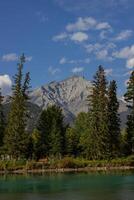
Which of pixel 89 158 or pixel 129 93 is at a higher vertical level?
pixel 129 93

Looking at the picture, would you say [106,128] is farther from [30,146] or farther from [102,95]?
[30,146]

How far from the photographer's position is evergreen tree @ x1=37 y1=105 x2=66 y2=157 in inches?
3964

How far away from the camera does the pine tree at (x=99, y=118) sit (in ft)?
294

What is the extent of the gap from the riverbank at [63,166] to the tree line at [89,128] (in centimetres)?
588

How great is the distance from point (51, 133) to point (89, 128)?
979cm

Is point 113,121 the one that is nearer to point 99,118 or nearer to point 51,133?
point 99,118

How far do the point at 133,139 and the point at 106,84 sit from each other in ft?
41.8

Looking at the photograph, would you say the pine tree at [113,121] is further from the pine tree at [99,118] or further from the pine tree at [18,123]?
the pine tree at [18,123]

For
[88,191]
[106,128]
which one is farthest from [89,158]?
[88,191]

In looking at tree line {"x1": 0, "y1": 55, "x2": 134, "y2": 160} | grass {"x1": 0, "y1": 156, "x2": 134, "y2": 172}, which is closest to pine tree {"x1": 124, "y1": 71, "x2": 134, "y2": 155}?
tree line {"x1": 0, "y1": 55, "x2": 134, "y2": 160}

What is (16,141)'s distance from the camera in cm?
9025

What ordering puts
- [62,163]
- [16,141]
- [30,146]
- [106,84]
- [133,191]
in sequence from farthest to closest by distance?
[30,146] → [106,84] → [16,141] → [62,163] → [133,191]

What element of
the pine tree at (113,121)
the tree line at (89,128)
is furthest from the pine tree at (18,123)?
the pine tree at (113,121)

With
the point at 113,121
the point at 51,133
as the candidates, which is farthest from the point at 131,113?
the point at 51,133
